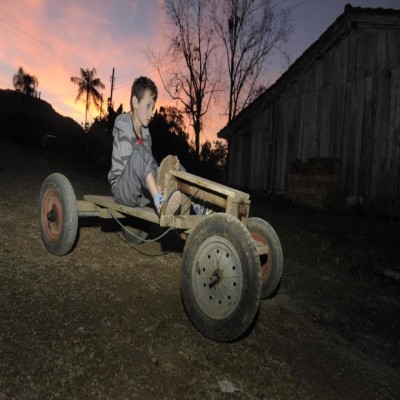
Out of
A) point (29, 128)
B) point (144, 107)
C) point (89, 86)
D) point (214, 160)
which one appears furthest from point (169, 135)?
point (89, 86)

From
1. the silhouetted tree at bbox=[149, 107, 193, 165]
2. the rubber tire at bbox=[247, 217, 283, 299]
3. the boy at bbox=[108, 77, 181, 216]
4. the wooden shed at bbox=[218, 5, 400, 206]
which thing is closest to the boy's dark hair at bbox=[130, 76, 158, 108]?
the boy at bbox=[108, 77, 181, 216]

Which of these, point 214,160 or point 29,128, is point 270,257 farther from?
point 29,128

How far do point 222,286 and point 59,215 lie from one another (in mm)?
2156

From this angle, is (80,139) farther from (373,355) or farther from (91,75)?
(373,355)

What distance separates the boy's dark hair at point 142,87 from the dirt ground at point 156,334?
1891mm

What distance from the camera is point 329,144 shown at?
436 inches

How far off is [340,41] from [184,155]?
1797cm

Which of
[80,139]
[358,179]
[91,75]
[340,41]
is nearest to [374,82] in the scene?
[340,41]

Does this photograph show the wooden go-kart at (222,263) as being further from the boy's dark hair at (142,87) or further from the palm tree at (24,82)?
the palm tree at (24,82)

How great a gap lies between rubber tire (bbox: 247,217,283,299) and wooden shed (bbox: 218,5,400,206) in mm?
7672

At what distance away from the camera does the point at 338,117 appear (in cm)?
1082

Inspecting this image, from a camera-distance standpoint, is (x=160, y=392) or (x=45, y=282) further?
(x=45, y=282)

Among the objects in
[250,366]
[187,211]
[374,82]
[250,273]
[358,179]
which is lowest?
[250,366]

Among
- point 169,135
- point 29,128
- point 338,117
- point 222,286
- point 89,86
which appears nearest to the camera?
point 222,286
